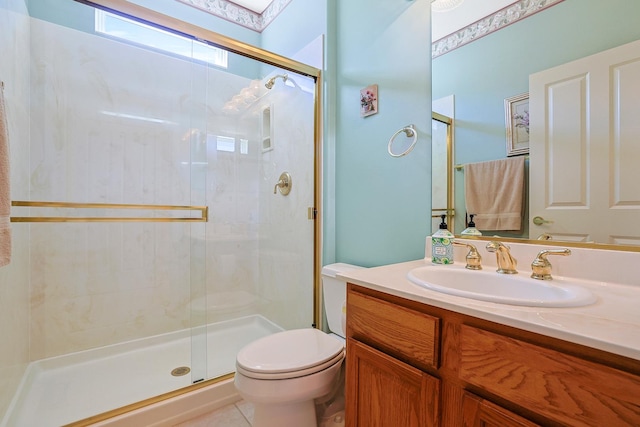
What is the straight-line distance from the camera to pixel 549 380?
54 centimetres

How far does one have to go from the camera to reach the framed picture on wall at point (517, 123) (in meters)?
1.04

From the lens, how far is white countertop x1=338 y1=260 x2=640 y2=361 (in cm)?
49

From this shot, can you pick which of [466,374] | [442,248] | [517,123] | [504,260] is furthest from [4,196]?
[517,123]

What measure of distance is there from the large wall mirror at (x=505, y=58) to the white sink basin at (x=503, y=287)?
0.22 m

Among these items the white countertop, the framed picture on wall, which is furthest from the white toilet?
the framed picture on wall

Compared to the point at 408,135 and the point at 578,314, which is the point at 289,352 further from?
the point at 408,135

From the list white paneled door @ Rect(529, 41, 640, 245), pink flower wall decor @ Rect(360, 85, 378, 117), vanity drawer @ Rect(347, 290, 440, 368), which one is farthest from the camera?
pink flower wall decor @ Rect(360, 85, 378, 117)

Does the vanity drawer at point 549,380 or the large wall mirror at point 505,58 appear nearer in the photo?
the vanity drawer at point 549,380

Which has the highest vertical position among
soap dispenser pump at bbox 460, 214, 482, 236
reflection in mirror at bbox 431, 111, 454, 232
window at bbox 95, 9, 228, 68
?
window at bbox 95, 9, 228, 68

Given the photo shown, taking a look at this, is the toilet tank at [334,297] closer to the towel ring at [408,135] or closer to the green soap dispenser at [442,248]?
the green soap dispenser at [442,248]

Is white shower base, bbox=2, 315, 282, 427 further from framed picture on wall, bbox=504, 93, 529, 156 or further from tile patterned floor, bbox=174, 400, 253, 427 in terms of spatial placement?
framed picture on wall, bbox=504, 93, 529, 156

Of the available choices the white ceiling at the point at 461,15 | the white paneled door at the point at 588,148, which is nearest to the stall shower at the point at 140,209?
the white ceiling at the point at 461,15

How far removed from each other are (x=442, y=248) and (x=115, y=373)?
6.65 ft

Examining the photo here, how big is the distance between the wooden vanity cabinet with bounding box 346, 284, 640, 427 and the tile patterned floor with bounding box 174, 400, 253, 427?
2.34 ft
